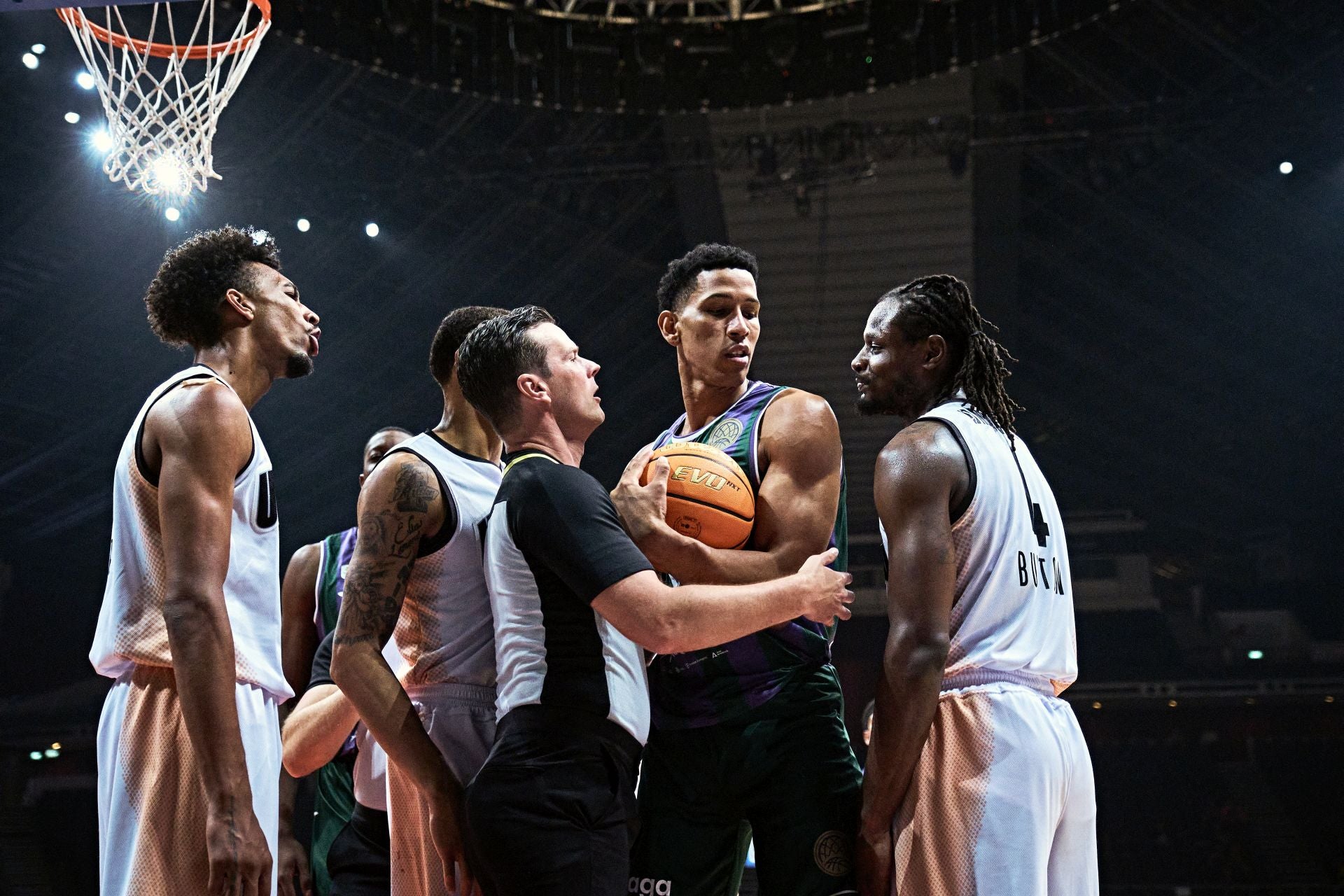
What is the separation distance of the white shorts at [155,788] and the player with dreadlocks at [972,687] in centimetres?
140

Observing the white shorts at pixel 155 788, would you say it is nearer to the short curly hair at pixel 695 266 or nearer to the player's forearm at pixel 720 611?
the player's forearm at pixel 720 611

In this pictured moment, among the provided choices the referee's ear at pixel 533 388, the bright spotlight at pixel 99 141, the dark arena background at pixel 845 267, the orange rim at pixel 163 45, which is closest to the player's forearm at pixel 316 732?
the referee's ear at pixel 533 388

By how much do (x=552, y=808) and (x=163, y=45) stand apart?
575 centimetres

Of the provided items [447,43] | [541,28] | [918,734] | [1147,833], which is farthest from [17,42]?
[1147,833]

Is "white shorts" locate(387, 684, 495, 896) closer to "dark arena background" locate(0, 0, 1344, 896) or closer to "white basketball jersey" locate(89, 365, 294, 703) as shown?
"white basketball jersey" locate(89, 365, 294, 703)

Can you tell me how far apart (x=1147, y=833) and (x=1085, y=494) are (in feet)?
13.8

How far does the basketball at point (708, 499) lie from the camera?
295 cm

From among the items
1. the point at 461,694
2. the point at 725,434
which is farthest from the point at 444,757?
the point at 725,434

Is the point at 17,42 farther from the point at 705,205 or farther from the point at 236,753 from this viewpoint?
the point at 236,753

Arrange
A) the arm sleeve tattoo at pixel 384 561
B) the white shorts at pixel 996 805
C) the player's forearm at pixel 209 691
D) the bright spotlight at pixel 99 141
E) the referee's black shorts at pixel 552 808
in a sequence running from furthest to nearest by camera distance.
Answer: the bright spotlight at pixel 99 141, the arm sleeve tattoo at pixel 384 561, the white shorts at pixel 996 805, the player's forearm at pixel 209 691, the referee's black shorts at pixel 552 808

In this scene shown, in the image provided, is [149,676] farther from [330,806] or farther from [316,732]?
[330,806]

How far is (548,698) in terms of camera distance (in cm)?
A: 247

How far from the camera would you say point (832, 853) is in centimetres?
284

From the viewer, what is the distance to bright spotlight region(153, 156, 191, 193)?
6.77 metres
